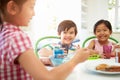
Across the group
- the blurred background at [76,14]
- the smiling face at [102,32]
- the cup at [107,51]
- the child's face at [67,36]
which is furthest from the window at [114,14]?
the cup at [107,51]

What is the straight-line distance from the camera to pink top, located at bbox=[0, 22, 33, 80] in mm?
629

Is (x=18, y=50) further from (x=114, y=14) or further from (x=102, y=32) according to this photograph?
(x=114, y=14)

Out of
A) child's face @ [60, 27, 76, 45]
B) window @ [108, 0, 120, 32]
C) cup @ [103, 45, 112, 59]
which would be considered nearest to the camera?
cup @ [103, 45, 112, 59]

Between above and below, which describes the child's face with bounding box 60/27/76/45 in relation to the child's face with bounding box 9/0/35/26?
below

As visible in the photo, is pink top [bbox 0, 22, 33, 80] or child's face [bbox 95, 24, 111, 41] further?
child's face [bbox 95, 24, 111, 41]

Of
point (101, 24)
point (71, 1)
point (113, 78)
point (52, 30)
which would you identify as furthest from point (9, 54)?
point (71, 1)

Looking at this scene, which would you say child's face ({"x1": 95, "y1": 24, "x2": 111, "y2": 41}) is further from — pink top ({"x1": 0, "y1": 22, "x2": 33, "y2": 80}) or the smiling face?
pink top ({"x1": 0, "y1": 22, "x2": 33, "y2": 80})

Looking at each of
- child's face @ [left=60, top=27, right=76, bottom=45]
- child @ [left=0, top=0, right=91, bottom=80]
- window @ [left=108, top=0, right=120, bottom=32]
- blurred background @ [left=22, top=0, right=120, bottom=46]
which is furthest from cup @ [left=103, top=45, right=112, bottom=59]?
window @ [left=108, top=0, right=120, bottom=32]

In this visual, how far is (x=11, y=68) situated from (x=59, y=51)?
46 centimetres

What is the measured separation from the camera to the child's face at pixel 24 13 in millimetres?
684

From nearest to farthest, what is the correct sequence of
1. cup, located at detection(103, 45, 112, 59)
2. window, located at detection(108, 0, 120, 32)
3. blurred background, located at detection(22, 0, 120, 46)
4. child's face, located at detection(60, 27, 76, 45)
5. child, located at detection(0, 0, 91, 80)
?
1. child, located at detection(0, 0, 91, 80)
2. cup, located at detection(103, 45, 112, 59)
3. child's face, located at detection(60, 27, 76, 45)
4. blurred background, located at detection(22, 0, 120, 46)
5. window, located at detection(108, 0, 120, 32)

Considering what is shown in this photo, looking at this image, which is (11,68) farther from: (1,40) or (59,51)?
(59,51)

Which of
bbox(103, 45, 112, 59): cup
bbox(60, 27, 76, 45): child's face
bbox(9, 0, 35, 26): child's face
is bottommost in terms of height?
bbox(103, 45, 112, 59): cup

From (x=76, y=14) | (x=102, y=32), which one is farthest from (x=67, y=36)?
(x=76, y=14)
